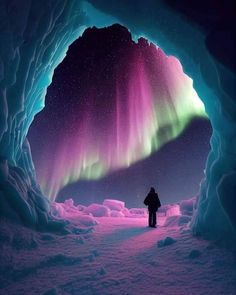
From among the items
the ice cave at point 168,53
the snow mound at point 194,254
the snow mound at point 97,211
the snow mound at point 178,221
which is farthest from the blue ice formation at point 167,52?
the snow mound at point 97,211

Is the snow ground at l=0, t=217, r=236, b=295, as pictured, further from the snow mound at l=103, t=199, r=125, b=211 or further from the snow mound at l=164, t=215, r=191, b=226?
the snow mound at l=103, t=199, r=125, b=211

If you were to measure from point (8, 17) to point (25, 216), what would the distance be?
4668 mm

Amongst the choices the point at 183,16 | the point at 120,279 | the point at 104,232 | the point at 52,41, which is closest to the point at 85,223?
the point at 104,232

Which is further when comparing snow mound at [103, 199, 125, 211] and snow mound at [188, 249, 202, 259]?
snow mound at [103, 199, 125, 211]

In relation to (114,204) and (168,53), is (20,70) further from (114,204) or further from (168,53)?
(114,204)

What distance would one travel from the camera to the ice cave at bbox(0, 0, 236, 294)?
5797 mm

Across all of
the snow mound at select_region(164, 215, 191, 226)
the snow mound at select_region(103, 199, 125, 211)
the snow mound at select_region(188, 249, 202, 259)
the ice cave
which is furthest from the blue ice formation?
the snow mound at select_region(103, 199, 125, 211)

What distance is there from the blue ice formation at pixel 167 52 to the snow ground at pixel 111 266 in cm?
86

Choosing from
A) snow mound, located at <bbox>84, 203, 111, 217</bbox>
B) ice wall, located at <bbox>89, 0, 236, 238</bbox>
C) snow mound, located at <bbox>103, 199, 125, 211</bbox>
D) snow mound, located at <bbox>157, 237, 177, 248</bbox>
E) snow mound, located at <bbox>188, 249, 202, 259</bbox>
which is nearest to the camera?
snow mound, located at <bbox>188, 249, 202, 259</bbox>

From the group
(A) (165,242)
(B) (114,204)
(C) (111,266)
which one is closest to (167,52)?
(A) (165,242)

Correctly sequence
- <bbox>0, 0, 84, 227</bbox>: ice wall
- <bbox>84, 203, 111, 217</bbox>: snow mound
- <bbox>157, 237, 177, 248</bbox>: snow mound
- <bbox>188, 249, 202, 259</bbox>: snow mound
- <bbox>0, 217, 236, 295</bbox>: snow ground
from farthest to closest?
<bbox>84, 203, 111, 217</bbox>: snow mound
<bbox>157, 237, 177, 248</bbox>: snow mound
<bbox>0, 0, 84, 227</bbox>: ice wall
<bbox>188, 249, 202, 259</bbox>: snow mound
<bbox>0, 217, 236, 295</bbox>: snow ground

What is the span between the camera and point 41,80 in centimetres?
1107

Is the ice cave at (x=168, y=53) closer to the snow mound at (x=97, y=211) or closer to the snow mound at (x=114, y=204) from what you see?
the snow mound at (x=97, y=211)

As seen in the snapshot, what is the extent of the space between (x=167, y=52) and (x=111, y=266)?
732 centimetres
